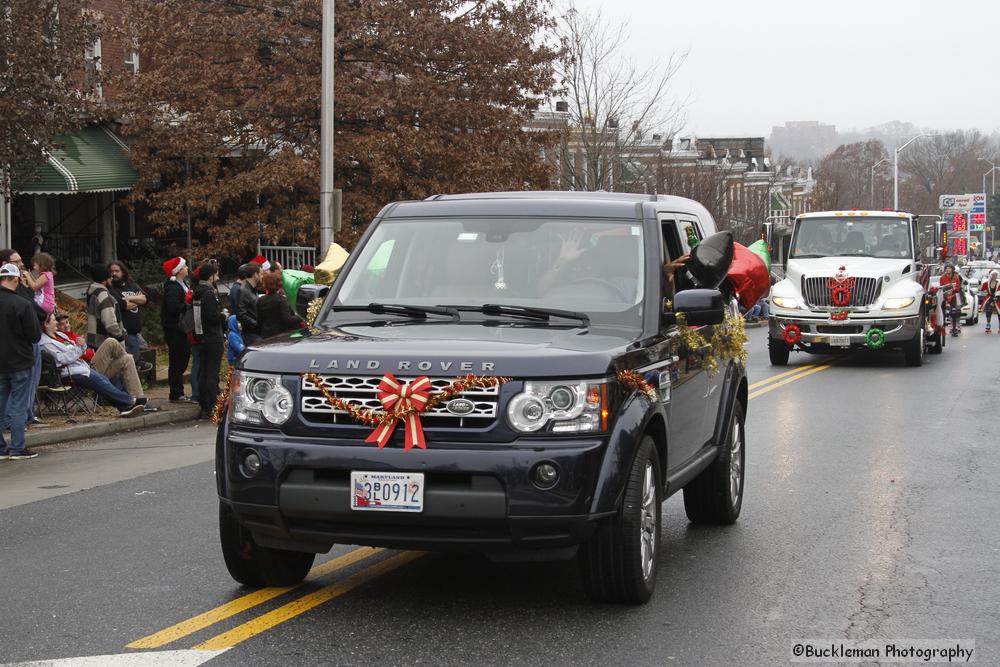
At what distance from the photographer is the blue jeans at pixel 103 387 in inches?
571

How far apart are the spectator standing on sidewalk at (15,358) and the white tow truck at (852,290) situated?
1333 cm

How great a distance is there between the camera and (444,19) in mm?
26984

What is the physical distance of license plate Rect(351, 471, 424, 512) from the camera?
17.5 ft

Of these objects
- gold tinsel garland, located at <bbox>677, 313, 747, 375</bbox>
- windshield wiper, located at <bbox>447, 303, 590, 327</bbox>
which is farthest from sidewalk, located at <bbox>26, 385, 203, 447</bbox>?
windshield wiper, located at <bbox>447, 303, 590, 327</bbox>

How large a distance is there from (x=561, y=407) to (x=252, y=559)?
182cm

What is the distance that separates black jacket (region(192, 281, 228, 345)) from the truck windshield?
11.5 meters

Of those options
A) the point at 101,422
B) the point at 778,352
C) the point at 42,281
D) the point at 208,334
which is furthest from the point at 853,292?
the point at 42,281

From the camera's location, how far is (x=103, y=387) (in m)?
14.6

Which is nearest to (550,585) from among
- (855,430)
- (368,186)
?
(855,430)

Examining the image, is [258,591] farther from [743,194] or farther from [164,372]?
[743,194]

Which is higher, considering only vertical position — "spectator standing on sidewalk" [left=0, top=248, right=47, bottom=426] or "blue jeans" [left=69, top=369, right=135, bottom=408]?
"spectator standing on sidewalk" [left=0, top=248, right=47, bottom=426]

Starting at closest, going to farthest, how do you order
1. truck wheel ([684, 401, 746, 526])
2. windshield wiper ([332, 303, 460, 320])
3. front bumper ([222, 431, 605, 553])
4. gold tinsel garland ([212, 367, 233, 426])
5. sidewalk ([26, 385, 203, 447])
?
front bumper ([222, 431, 605, 553]) → gold tinsel garland ([212, 367, 233, 426]) → windshield wiper ([332, 303, 460, 320]) → truck wheel ([684, 401, 746, 526]) → sidewalk ([26, 385, 203, 447])

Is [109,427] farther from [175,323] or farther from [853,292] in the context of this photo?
[853,292]

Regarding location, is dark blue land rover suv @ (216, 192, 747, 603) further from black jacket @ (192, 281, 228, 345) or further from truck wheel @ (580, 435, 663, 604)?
black jacket @ (192, 281, 228, 345)
